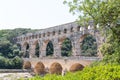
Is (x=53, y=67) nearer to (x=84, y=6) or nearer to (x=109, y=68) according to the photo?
(x=84, y=6)

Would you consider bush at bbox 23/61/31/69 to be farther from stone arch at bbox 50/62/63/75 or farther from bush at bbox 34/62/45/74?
stone arch at bbox 50/62/63/75

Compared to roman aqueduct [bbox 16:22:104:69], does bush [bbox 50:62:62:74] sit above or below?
below

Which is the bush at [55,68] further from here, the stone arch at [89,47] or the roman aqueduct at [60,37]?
the stone arch at [89,47]

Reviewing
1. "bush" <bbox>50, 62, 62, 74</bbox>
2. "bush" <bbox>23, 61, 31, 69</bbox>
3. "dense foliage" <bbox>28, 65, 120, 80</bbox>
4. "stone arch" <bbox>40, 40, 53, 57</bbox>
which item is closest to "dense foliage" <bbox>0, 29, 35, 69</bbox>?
"bush" <bbox>23, 61, 31, 69</bbox>

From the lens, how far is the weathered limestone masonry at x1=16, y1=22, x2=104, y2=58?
37728 mm

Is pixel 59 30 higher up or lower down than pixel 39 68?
higher up

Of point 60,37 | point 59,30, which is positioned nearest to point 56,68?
point 60,37

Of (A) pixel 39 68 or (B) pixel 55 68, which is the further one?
(A) pixel 39 68

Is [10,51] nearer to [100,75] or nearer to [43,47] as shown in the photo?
[43,47]

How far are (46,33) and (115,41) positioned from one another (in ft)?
103

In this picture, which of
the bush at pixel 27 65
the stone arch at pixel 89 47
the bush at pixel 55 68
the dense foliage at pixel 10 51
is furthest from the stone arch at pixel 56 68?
the stone arch at pixel 89 47

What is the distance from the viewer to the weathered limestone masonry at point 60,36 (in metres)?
37.7

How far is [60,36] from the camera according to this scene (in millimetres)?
45125

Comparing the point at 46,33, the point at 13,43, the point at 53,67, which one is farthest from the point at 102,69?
the point at 13,43
